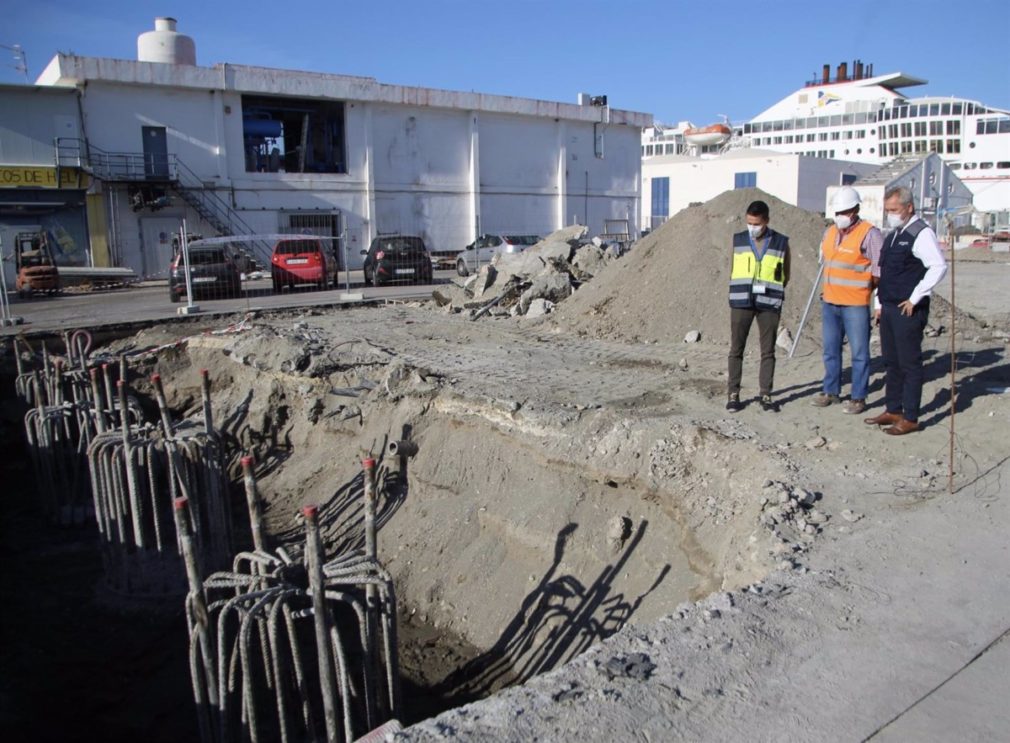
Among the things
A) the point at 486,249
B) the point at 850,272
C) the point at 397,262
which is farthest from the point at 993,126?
the point at 850,272

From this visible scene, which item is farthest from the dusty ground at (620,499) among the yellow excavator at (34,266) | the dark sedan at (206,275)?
the yellow excavator at (34,266)

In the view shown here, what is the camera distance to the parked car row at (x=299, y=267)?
1866cm

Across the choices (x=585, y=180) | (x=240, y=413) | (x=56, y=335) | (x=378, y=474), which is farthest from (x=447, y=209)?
(x=378, y=474)

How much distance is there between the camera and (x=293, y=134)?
3634 cm

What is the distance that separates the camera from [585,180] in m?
41.1

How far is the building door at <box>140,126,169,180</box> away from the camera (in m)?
29.3

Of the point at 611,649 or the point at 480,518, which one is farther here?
the point at 480,518

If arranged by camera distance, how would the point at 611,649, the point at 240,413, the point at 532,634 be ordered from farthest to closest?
the point at 240,413
the point at 532,634
the point at 611,649

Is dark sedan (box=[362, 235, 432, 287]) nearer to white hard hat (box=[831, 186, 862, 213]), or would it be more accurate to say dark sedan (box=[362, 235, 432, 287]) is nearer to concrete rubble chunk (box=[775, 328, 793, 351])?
concrete rubble chunk (box=[775, 328, 793, 351])

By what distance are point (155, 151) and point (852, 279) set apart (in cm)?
2926

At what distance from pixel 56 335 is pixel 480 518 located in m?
10.2

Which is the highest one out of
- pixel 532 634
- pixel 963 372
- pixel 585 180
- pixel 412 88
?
pixel 412 88

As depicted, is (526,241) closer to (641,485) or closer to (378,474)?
(378,474)

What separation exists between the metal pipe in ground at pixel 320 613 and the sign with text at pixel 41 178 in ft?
94.6
